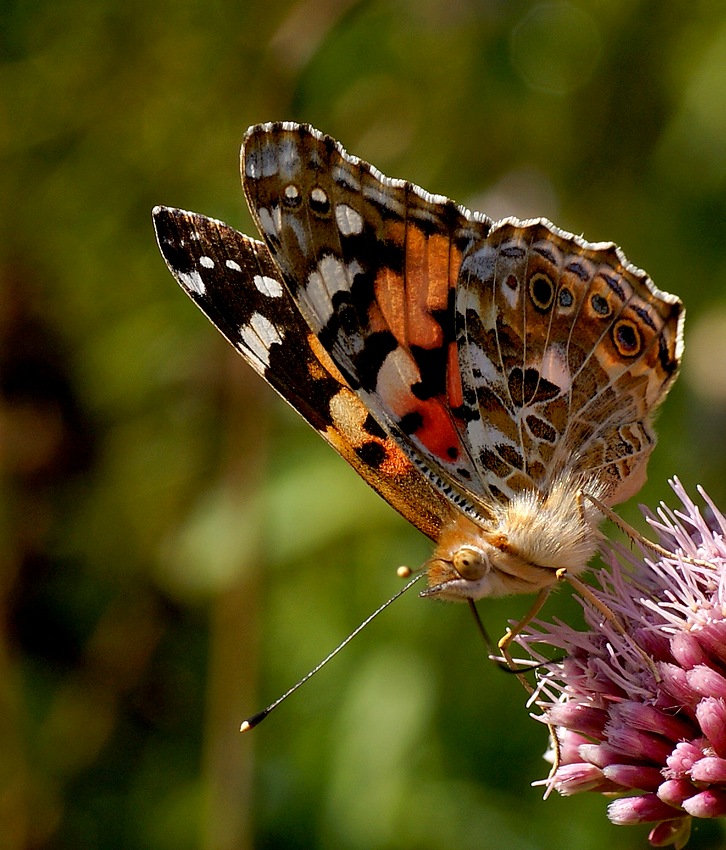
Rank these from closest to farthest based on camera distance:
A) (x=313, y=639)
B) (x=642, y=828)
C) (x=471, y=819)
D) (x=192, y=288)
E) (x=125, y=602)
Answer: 1. (x=192, y=288)
2. (x=642, y=828)
3. (x=471, y=819)
4. (x=313, y=639)
5. (x=125, y=602)

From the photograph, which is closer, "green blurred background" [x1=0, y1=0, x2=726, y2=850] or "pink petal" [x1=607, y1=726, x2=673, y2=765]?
"pink petal" [x1=607, y1=726, x2=673, y2=765]

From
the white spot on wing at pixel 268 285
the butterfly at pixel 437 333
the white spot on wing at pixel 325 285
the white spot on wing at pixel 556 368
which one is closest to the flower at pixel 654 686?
the butterfly at pixel 437 333

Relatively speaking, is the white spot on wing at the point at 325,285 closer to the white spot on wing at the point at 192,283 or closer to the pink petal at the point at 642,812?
the white spot on wing at the point at 192,283

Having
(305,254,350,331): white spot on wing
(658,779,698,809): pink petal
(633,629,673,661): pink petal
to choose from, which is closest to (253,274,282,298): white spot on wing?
(305,254,350,331): white spot on wing

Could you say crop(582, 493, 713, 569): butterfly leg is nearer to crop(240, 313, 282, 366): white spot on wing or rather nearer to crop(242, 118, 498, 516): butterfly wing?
crop(242, 118, 498, 516): butterfly wing

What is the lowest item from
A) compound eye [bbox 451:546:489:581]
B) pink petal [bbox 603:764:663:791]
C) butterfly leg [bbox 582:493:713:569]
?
pink petal [bbox 603:764:663:791]

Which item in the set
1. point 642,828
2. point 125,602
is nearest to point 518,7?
point 125,602

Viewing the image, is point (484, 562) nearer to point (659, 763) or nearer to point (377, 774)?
point (659, 763)
